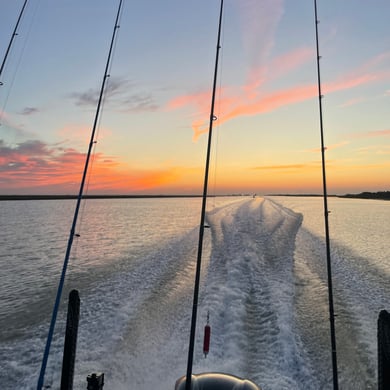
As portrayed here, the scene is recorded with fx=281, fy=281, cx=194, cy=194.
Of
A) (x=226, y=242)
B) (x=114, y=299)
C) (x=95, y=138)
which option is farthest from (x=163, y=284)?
(x=226, y=242)

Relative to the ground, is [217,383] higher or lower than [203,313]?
higher

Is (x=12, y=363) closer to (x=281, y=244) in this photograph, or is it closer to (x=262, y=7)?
(x=262, y=7)

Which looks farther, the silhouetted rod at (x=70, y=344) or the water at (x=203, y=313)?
the water at (x=203, y=313)

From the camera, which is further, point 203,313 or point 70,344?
point 203,313

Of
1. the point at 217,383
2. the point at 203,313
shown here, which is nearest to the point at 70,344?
the point at 217,383

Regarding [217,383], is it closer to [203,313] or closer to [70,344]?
[70,344]

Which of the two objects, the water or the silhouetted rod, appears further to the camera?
the water

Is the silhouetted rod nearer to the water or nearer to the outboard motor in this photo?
the water

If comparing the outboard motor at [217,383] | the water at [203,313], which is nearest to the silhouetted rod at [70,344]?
the water at [203,313]

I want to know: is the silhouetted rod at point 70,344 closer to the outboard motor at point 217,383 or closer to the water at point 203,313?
the water at point 203,313

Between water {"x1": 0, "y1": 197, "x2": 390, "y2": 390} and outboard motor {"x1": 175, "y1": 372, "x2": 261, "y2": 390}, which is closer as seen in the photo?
outboard motor {"x1": 175, "y1": 372, "x2": 261, "y2": 390}

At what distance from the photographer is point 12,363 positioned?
5.02 meters

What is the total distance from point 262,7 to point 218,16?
1.46 m

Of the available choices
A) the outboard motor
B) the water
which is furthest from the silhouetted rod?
the outboard motor
